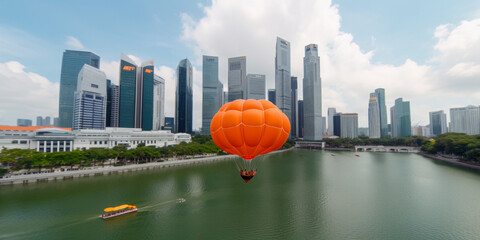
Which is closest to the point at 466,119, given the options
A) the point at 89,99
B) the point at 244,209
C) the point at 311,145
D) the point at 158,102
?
the point at 311,145

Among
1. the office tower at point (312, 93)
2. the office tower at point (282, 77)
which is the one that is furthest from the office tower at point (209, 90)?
the office tower at point (312, 93)

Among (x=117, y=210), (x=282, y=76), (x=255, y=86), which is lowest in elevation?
(x=117, y=210)

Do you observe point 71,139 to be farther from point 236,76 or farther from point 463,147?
point 236,76

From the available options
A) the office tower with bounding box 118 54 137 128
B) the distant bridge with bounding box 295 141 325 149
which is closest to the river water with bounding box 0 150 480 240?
the office tower with bounding box 118 54 137 128

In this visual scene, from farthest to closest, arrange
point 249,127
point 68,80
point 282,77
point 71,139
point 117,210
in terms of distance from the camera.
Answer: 1. point 282,77
2. point 68,80
3. point 71,139
4. point 117,210
5. point 249,127

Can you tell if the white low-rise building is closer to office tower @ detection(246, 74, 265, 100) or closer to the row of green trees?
the row of green trees

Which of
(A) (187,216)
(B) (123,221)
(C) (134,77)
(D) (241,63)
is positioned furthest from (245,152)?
(D) (241,63)

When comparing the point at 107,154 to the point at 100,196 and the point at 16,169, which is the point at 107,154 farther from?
the point at 100,196
